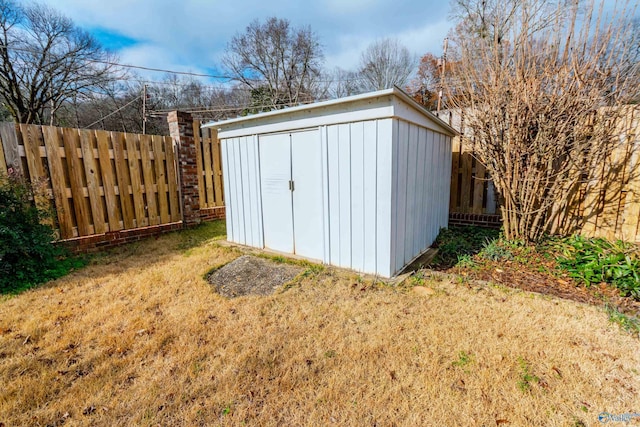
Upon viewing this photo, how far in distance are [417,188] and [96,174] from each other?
519 cm

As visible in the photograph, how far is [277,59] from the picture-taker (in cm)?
1895

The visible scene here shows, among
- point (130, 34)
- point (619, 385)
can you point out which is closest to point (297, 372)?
point (619, 385)

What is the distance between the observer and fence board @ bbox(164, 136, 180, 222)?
5.79 meters

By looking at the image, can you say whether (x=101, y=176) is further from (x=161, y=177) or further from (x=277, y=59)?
(x=277, y=59)

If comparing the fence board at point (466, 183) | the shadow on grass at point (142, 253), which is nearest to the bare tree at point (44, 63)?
the shadow on grass at point (142, 253)

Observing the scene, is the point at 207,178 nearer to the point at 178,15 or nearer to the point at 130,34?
the point at 178,15

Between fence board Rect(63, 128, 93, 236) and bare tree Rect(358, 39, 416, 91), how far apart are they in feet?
52.8

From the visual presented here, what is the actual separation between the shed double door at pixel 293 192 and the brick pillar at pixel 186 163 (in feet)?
8.16

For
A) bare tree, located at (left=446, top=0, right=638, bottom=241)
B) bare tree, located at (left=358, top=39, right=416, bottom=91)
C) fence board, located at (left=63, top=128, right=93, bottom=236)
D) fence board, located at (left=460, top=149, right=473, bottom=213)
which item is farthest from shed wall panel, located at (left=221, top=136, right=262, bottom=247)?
bare tree, located at (left=358, top=39, right=416, bottom=91)

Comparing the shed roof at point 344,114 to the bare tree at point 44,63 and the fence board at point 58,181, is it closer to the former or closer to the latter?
the fence board at point 58,181

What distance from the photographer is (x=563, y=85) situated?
3.46m

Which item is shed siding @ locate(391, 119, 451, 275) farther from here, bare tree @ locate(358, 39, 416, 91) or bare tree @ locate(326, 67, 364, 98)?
bare tree @ locate(326, 67, 364, 98)

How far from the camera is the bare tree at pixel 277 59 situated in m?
18.7

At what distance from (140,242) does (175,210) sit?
37.3 inches
